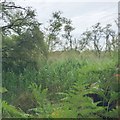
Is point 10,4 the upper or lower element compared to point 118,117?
upper

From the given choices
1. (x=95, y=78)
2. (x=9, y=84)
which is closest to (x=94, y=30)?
(x=9, y=84)

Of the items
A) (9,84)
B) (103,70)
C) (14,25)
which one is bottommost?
(9,84)

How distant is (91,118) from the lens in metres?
0.68

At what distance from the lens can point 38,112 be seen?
74 cm

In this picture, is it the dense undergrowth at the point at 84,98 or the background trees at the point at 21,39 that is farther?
the background trees at the point at 21,39

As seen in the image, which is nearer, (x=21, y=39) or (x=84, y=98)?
(x=84, y=98)

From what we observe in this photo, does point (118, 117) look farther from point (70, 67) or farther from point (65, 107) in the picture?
point (70, 67)

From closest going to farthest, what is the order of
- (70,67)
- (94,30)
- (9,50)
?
(70,67)
(9,50)
(94,30)

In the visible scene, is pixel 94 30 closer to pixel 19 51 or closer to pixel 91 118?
pixel 19 51

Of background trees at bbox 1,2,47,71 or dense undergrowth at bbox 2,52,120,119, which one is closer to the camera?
dense undergrowth at bbox 2,52,120,119

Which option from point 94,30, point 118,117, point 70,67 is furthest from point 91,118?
point 94,30

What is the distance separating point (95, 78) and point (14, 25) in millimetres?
5841

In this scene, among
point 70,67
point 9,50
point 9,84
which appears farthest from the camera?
point 9,50

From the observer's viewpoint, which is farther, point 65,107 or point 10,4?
point 10,4
